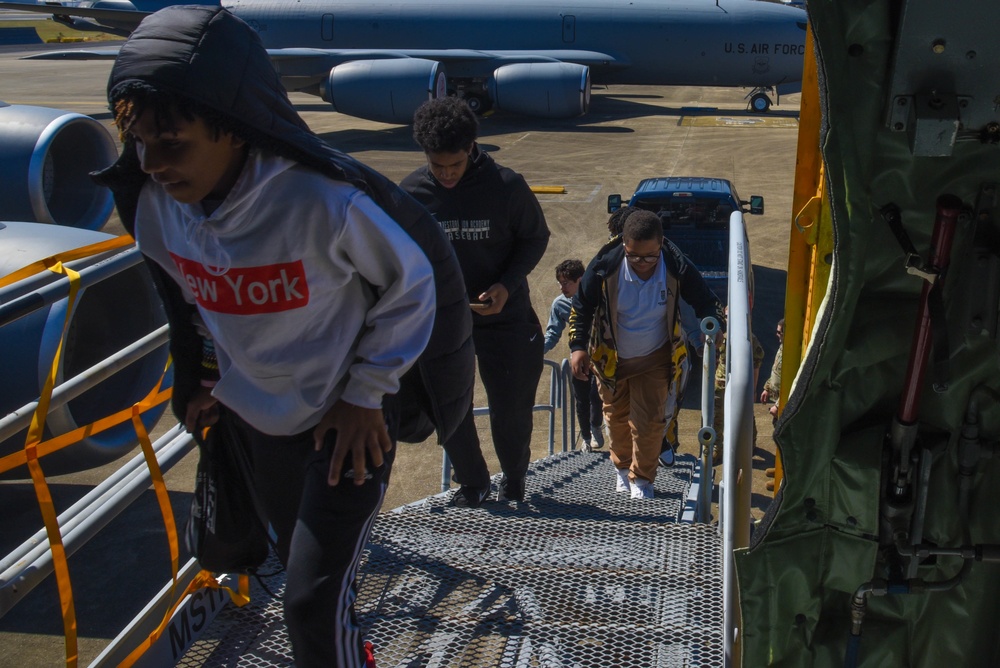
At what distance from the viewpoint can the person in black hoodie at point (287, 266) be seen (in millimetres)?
1983

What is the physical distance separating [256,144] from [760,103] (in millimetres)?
23452

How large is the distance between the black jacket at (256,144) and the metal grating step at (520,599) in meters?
0.67

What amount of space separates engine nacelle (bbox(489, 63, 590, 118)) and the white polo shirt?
16.6 meters

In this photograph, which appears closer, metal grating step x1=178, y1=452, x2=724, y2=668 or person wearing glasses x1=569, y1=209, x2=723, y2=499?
metal grating step x1=178, y1=452, x2=724, y2=668

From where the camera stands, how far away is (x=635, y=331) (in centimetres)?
484

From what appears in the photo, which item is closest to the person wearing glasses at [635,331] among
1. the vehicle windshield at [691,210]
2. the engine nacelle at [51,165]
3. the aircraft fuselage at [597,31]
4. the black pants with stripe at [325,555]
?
the black pants with stripe at [325,555]

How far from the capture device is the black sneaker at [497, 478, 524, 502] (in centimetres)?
436

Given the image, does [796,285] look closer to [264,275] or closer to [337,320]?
[337,320]

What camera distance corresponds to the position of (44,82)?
2919cm

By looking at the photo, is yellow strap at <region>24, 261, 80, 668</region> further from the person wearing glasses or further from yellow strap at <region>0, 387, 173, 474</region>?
the person wearing glasses

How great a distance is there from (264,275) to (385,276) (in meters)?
0.27

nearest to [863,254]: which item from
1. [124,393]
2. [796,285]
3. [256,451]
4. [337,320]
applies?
[796,285]

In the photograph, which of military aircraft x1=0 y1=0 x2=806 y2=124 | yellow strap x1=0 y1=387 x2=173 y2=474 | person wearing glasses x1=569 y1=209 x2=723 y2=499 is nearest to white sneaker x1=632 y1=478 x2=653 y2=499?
person wearing glasses x1=569 y1=209 x2=723 y2=499

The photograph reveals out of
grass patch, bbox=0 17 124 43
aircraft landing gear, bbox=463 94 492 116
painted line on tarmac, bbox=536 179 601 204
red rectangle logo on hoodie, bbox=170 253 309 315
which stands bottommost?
painted line on tarmac, bbox=536 179 601 204
